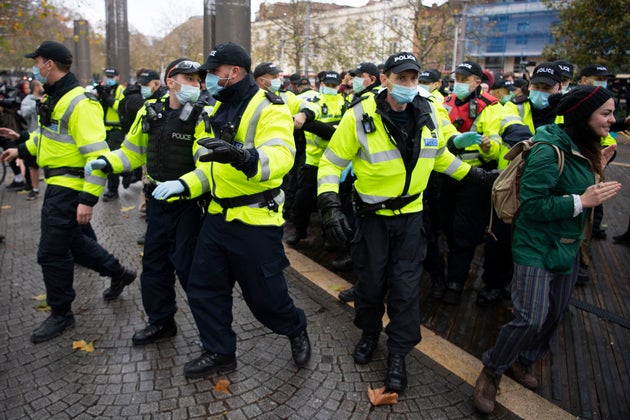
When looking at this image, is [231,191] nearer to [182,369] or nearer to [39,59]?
[182,369]

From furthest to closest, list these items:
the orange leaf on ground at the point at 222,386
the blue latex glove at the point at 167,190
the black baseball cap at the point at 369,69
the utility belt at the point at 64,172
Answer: the black baseball cap at the point at 369,69 < the utility belt at the point at 64,172 < the orange leaf on ground at the point at 222,386 < the blue latex glove at the point at 167,190

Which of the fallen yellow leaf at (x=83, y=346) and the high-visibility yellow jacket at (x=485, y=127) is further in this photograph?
the high-visibility yellow jacket at (x=485, y=127)

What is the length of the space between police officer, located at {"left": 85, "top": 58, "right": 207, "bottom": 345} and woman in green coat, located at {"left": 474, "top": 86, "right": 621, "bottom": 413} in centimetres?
222

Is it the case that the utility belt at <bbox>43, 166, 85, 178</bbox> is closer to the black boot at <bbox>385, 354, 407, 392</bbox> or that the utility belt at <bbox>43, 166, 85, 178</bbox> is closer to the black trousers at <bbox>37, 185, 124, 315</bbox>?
the black trousers at <bbox>37, 185, 124, 315</bbox>

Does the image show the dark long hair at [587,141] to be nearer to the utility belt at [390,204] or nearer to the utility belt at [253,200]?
the utility belt at [390,204]

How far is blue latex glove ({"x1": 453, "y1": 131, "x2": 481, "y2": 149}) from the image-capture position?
13.2 feet

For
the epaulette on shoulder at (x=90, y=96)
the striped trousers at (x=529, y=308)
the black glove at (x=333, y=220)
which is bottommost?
the striped trousers at (x=529, y=308)

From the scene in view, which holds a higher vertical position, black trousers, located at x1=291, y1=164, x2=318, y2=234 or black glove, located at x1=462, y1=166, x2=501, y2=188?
black glove, located at x1=462, y1=166, x2=501, y2=188

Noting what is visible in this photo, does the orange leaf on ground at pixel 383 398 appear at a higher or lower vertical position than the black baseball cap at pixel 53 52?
lower

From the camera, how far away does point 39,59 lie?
13.3 feet

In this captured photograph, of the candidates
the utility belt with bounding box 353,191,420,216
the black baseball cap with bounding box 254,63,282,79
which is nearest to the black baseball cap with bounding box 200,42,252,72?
the utility belt with bounding box 353,191,420,216

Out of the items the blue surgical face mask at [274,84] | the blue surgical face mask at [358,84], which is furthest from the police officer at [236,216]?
the blue surgical face mask at [274,84]

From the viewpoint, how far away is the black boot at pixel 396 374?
11.0ft

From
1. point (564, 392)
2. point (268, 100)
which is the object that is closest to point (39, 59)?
point (268, 100)
